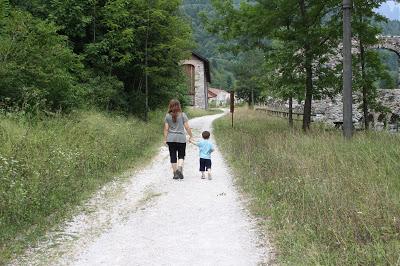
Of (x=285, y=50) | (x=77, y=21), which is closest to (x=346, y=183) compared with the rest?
(x=285, y=50)

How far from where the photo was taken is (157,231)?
5.63m

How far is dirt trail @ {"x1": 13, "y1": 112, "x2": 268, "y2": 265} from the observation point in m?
4.68

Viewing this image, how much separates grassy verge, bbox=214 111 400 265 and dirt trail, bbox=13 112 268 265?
1.32 ft

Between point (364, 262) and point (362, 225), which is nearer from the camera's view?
point (364, 262)

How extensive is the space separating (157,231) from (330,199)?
2373 mm

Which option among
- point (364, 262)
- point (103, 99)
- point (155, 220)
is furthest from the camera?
point (103, 99)

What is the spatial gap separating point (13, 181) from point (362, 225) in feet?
16.5

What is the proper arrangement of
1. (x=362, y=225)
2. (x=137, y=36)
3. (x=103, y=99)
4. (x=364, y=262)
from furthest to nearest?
(x=137, y=36) < (x=103, y=99) < (x=362, y=225) < (x=364, y=262)

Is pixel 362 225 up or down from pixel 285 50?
down

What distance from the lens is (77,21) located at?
18.9 m

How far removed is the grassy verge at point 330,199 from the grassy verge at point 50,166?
10.1 feet

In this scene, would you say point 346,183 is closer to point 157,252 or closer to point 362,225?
point 362,225

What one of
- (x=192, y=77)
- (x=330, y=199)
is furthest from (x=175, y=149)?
(x=192, y=77)

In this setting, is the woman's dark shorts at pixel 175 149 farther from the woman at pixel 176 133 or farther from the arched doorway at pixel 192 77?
the arched doorway at pixel 192 77
